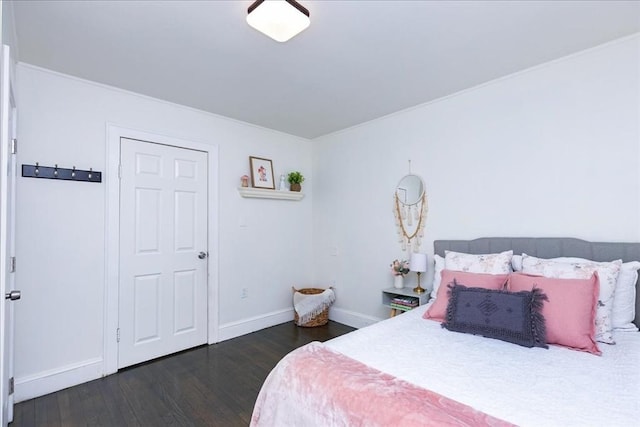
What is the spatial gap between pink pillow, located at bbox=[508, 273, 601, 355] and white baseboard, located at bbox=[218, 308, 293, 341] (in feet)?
9.36

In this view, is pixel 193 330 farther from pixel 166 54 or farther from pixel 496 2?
pixel 496 2

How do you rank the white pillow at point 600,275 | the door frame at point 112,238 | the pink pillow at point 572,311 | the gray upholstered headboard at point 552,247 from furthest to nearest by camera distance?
the door frame at point 112,238
the gray upholstered headboard at point 552,247
the white pillow at point 600,275
the pink pillow at point 572,311

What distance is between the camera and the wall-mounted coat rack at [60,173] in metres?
2.32

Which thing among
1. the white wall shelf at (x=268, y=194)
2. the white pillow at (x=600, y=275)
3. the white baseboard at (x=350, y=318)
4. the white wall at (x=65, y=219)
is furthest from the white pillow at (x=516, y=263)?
the white wall at (x=65, y=219)

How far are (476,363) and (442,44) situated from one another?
1956mm

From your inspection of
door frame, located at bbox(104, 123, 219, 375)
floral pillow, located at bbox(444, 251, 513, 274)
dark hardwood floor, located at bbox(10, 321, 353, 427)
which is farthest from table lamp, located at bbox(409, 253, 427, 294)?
door frame, located at bbox(104, 123, 219, 375)

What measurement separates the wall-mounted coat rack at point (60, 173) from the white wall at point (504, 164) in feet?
8.38

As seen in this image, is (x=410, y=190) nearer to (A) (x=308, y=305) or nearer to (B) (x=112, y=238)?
(A) (x=308, y=305)

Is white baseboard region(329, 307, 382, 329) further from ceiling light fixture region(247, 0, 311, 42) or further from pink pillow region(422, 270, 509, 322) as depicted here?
ceiling light fixture region(247, 0, 311, 42)

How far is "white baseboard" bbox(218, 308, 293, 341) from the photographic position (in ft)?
11.2

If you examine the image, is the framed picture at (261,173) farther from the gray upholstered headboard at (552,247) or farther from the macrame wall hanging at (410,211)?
the gray upholstered headboard at (552,247)

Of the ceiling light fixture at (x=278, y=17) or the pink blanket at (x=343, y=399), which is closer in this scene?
the pink blanket at (x=343, y=399)

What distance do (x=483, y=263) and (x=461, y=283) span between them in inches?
12.0

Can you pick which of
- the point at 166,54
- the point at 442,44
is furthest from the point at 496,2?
the point at 166,54
